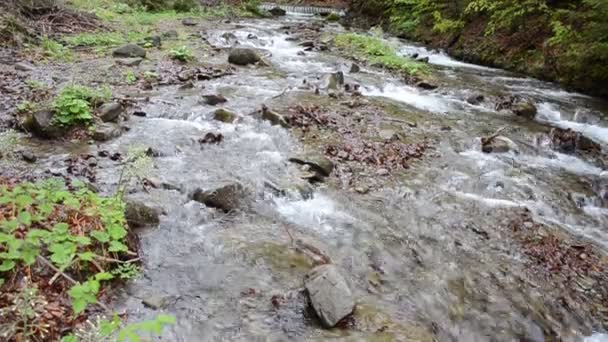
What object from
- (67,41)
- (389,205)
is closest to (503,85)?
(389,205)

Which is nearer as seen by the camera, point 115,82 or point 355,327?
point 355,327

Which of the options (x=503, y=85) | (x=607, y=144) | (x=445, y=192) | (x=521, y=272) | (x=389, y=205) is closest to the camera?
(x=521, y=272)

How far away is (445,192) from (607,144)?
4101mm

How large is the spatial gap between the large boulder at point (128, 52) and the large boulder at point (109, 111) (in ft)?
13.9

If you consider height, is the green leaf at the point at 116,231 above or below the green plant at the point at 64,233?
below

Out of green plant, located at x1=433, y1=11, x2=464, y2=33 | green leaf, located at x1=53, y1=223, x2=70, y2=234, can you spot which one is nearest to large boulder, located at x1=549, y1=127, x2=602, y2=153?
green leaf, located at x1=53, y1=223, x2=70, y2=234

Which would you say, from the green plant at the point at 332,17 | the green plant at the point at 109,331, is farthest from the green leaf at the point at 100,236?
the green plant at the point at 332,17

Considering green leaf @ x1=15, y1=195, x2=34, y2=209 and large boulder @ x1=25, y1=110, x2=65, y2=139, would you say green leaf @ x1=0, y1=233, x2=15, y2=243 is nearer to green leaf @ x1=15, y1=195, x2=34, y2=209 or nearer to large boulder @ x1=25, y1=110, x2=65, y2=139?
green leaf @ x1=15, y1=195, x2=34, y2=209

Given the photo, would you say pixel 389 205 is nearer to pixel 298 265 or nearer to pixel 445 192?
pixel 445 192

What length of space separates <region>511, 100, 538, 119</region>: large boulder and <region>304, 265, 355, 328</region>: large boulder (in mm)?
7021

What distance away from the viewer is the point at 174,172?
18.3 feet

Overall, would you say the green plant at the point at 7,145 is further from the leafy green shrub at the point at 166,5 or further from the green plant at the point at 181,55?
the leafy green shrub at the point at 166,5

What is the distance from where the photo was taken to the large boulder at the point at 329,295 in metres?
3.40

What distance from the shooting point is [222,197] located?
5.00 m
